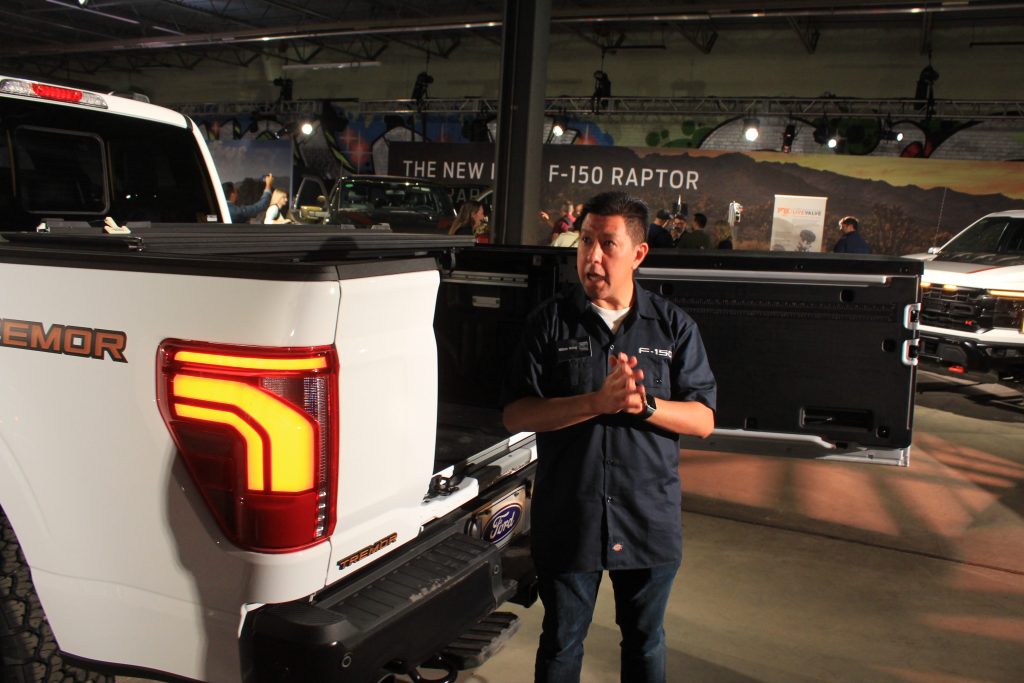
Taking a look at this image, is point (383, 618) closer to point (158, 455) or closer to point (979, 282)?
point (158, 455)

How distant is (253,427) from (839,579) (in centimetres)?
367

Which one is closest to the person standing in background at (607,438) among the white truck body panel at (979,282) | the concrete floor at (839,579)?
the concrete floor at (839,579)

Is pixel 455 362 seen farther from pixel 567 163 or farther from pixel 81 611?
pixel 567 163

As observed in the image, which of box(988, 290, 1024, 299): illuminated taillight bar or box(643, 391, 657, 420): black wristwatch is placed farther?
box(988, 290, 1024, 299): illuminated taillight bar

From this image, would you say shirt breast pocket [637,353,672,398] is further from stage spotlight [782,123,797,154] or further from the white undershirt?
stage spotlight [782,123,797,154]

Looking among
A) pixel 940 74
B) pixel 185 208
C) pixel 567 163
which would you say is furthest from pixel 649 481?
pixel 940 74

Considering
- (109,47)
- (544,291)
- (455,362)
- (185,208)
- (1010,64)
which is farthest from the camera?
(109,47)

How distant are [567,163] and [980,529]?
12572 mm

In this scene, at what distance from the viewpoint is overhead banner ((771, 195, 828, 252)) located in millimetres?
15305

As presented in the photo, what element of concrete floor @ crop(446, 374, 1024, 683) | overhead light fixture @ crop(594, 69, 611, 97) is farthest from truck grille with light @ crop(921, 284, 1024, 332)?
overhead light fixture @ crop(594, 69, 611, 97)

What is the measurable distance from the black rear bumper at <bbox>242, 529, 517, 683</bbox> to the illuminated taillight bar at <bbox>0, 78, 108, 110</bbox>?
2.69m

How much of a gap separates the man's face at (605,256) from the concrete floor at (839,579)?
5.39 ft

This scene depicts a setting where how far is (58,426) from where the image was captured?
1798 mm

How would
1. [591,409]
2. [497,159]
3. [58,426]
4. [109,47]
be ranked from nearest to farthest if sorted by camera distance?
[58,426], [591,409], [497,159], [109,47]
